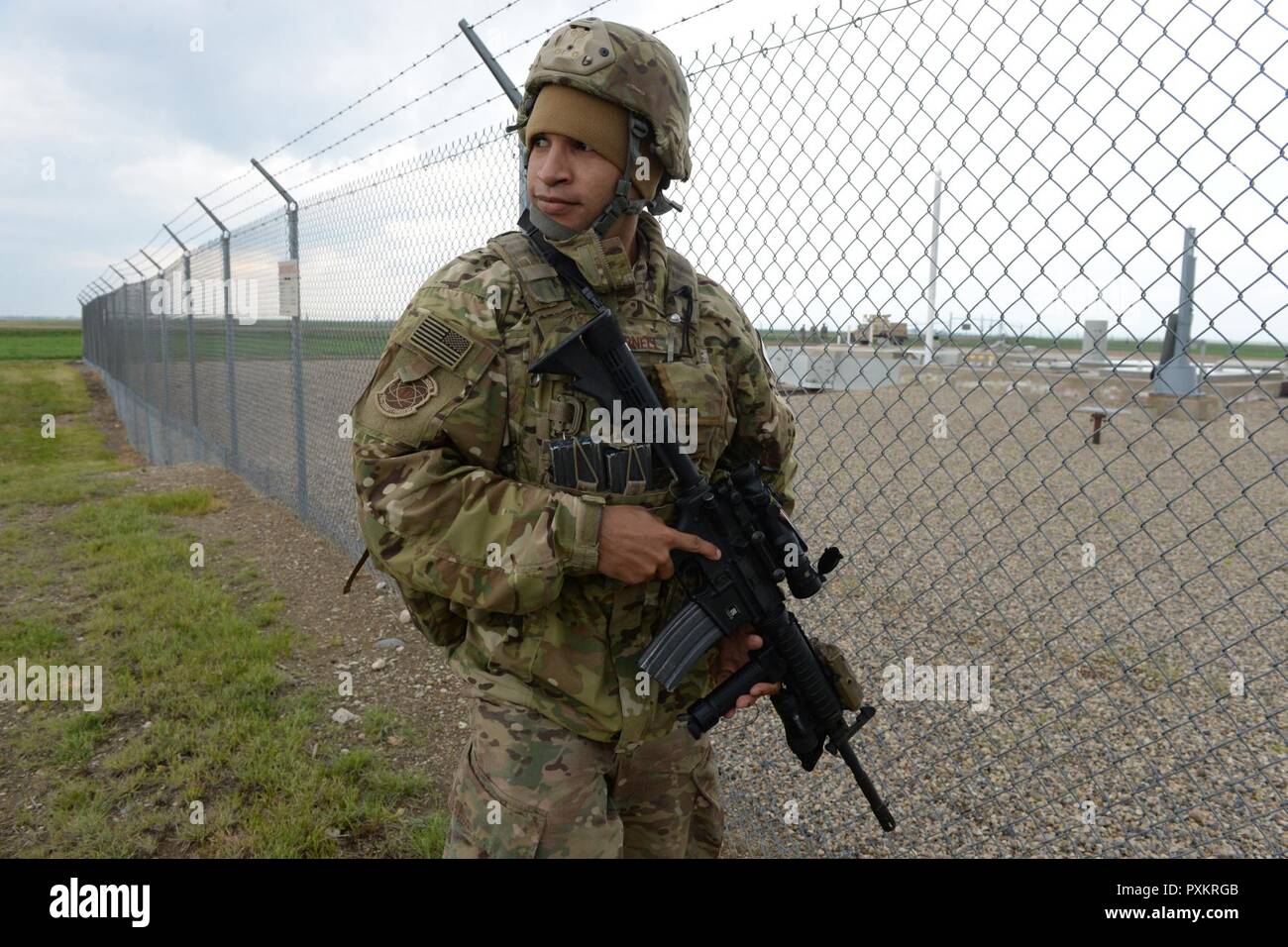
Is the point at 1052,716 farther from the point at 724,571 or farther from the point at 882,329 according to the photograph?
the point at 724,571

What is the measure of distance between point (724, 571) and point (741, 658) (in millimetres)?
282

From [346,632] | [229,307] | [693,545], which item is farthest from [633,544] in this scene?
[229,307]

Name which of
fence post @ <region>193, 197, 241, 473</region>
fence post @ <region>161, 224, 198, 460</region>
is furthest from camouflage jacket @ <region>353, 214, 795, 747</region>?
fence post @ <region>161, 224, 198, 460</region>

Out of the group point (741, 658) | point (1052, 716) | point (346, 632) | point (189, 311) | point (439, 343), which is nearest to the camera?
point (439, 343)

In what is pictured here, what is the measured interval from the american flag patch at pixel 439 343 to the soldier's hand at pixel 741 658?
881mm

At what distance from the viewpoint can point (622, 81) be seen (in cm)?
176

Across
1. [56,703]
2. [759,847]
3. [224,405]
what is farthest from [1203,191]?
[224,405]

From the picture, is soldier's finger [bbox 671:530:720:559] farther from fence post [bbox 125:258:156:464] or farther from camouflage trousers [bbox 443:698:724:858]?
fence post [bbox 125:258:156:464]

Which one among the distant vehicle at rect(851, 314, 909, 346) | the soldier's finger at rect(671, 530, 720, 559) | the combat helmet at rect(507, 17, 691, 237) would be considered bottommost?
the soldier's finger at rect(671, 530, 720, 559)

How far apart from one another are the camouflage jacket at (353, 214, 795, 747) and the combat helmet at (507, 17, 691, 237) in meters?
0.16

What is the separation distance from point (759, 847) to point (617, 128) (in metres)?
2.35

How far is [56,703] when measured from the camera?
3635 mm

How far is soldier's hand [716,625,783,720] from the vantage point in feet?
6.14

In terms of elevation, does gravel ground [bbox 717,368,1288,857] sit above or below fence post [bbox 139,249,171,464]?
below
